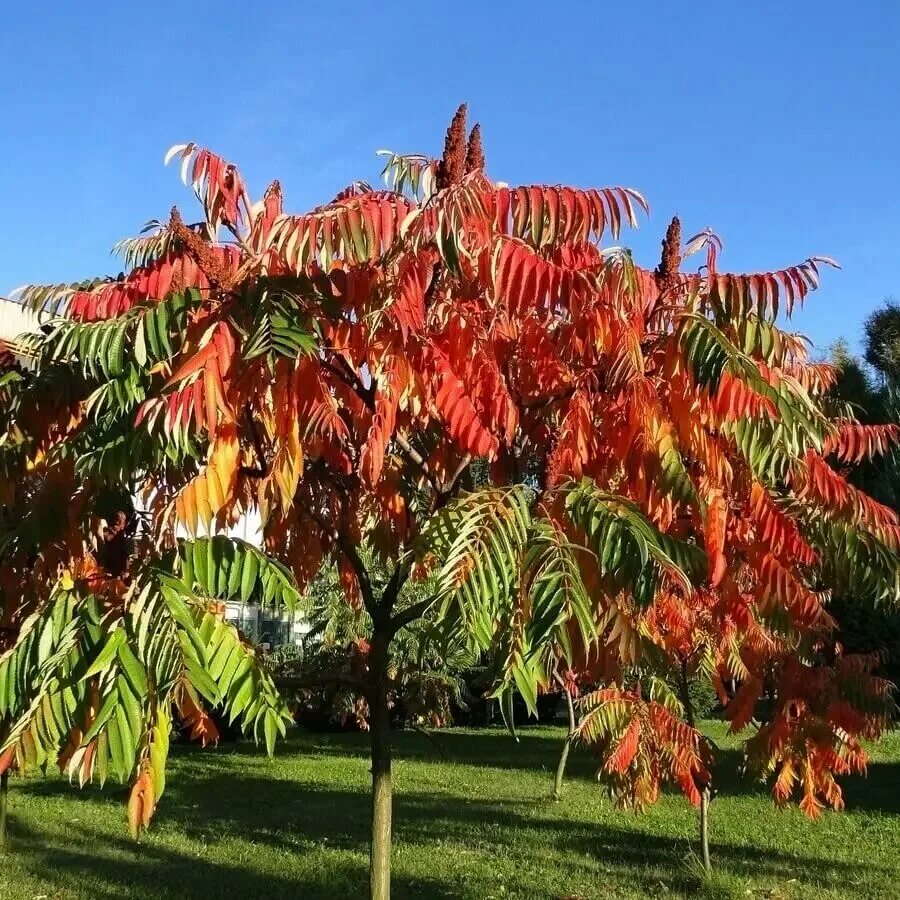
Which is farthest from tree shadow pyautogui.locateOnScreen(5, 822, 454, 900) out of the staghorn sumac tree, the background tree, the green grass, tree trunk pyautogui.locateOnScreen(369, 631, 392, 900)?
the background tree

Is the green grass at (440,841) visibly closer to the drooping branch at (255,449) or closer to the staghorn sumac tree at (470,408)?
the staghorn sumac tree at (470,408)

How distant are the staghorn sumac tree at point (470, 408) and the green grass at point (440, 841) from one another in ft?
13.4

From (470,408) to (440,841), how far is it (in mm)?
7119

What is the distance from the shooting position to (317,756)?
16500 millimetres

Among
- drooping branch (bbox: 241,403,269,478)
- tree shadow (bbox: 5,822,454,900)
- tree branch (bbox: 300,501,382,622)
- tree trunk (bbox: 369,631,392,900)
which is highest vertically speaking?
drooping branch (bbox: 241,403,269,478)

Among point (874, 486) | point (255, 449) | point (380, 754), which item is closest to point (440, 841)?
point (380, 754)

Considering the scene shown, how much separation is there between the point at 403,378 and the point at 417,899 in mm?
5094

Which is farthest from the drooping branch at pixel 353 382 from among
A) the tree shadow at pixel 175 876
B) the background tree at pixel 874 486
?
the background tree at pixel 874 486

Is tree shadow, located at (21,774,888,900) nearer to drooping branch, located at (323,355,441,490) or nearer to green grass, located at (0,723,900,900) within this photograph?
green grass, located at (0,723,900,900)

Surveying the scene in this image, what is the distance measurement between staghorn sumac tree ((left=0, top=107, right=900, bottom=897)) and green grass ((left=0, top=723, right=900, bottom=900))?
4075mm

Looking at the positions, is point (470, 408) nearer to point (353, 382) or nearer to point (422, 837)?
point (353, 382)

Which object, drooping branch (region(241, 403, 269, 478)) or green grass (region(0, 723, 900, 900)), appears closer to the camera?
drooping branch (region(241, 403, 269, 478))

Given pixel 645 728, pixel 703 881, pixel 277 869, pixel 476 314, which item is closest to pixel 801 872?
pixel 703 881

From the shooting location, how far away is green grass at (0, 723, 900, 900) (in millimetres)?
7125
